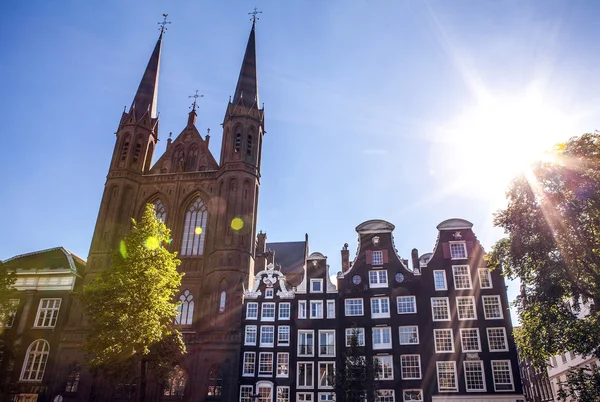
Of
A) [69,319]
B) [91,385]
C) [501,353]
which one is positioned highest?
[69,319]

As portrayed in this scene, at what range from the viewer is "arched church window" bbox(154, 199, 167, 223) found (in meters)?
47.3

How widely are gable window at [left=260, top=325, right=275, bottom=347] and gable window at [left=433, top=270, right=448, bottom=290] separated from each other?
13866 mm

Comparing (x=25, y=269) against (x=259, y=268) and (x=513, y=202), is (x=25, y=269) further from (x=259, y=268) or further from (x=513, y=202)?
(x=513, y=202)

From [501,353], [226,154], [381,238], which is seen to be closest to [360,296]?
[381,238]

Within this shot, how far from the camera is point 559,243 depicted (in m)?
25.2

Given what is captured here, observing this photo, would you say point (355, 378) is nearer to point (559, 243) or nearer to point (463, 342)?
point (463, 342)

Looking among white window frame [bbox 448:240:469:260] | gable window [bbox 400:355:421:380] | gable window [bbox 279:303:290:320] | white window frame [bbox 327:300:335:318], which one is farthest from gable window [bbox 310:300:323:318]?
white window frame [bbox 448:240:469:260]

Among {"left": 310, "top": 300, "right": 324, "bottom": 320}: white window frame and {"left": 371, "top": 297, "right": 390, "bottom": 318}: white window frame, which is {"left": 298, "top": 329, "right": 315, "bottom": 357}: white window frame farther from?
{"left": 371, "top": 297, "right": 390, "bottom": 318}: white window frame

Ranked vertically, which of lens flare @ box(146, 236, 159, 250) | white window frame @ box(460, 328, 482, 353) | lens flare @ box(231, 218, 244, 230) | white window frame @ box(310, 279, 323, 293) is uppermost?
lens flare @ box(231, 218, 244, 230)

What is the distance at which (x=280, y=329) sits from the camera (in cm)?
3891

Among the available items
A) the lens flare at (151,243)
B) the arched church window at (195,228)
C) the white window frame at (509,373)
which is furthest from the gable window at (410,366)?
the arched church window at (195,228)

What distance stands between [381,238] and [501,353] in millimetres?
12740

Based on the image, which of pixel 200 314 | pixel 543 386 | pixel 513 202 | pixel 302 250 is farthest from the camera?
pixel 302 250

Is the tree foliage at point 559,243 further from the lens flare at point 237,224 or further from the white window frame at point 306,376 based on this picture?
the lens flare at point 237,224
